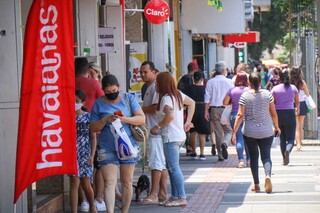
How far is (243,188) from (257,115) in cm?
169

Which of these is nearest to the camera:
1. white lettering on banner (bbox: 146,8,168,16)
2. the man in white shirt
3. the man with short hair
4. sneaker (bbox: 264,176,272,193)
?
the man with short hair

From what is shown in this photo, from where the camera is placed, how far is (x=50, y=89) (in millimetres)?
9734

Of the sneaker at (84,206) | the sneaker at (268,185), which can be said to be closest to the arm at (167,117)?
the sneaker at (84,206)

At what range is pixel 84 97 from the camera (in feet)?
38.9

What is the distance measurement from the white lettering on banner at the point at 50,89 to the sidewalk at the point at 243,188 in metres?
3.67

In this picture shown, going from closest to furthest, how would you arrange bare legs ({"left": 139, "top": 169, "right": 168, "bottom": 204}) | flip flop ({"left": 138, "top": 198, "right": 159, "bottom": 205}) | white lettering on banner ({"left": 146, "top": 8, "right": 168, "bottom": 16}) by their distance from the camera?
bare legs ({"left": 139, "top": 169, "right": 168, "bottom": 204}) → flip flop ({"left": 138, "top": 198, "right": 159, "bottom": 205}) → white lettering on banner ({"left": 146, "top": 8, "right": 168, "bottom": 16})

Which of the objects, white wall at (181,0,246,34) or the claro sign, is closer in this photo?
the claro sign

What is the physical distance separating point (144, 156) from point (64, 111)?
2598 mm

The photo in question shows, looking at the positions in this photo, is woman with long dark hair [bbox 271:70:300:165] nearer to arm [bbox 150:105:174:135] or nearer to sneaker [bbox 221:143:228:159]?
sneaker [bbox 221:143:228:159]

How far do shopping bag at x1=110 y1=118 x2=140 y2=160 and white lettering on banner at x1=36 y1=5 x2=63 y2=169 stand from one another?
1.52 metres

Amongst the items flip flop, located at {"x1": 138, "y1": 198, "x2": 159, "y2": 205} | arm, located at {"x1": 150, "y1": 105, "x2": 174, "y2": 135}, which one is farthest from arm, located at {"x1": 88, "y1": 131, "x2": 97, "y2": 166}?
flip flop, located at {"x1": 138, "y1": 198, "x2": 159, "y2": 205}

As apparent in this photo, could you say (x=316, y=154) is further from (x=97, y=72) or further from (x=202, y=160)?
(x=97, y=72)

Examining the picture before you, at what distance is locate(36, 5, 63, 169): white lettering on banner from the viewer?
9633 mm

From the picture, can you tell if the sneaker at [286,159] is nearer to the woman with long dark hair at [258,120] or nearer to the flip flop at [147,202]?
the woman with long dark hair at [258,120]
